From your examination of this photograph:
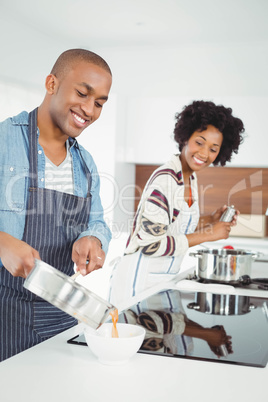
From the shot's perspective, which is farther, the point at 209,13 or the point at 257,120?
the point at 257,120

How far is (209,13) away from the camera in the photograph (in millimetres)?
3793

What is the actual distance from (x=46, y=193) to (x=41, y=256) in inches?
7.2

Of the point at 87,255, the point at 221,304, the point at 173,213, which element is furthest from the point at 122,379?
the point at 173,213

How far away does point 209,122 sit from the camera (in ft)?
7.61

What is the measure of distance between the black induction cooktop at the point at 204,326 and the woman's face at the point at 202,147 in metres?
0.78

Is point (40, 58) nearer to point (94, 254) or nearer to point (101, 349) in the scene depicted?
point (94, 254)

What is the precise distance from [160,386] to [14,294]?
0.64 m

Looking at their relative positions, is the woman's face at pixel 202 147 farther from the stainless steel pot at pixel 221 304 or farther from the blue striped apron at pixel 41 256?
the blue striped apron at pixel 41 256

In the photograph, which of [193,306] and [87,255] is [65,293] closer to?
[87,255]

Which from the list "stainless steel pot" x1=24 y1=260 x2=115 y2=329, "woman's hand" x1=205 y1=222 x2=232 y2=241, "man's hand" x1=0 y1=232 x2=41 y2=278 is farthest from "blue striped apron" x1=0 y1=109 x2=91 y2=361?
"woman's hand" x1=205 y1=222 x2=232 y2=241

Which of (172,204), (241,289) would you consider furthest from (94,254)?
(172,204)

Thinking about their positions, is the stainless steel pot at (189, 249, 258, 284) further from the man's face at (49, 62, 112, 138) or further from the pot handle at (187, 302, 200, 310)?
the man's face at (49, 62, 112, 138)

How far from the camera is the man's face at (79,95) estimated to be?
1382 mm

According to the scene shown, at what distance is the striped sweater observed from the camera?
207cm
